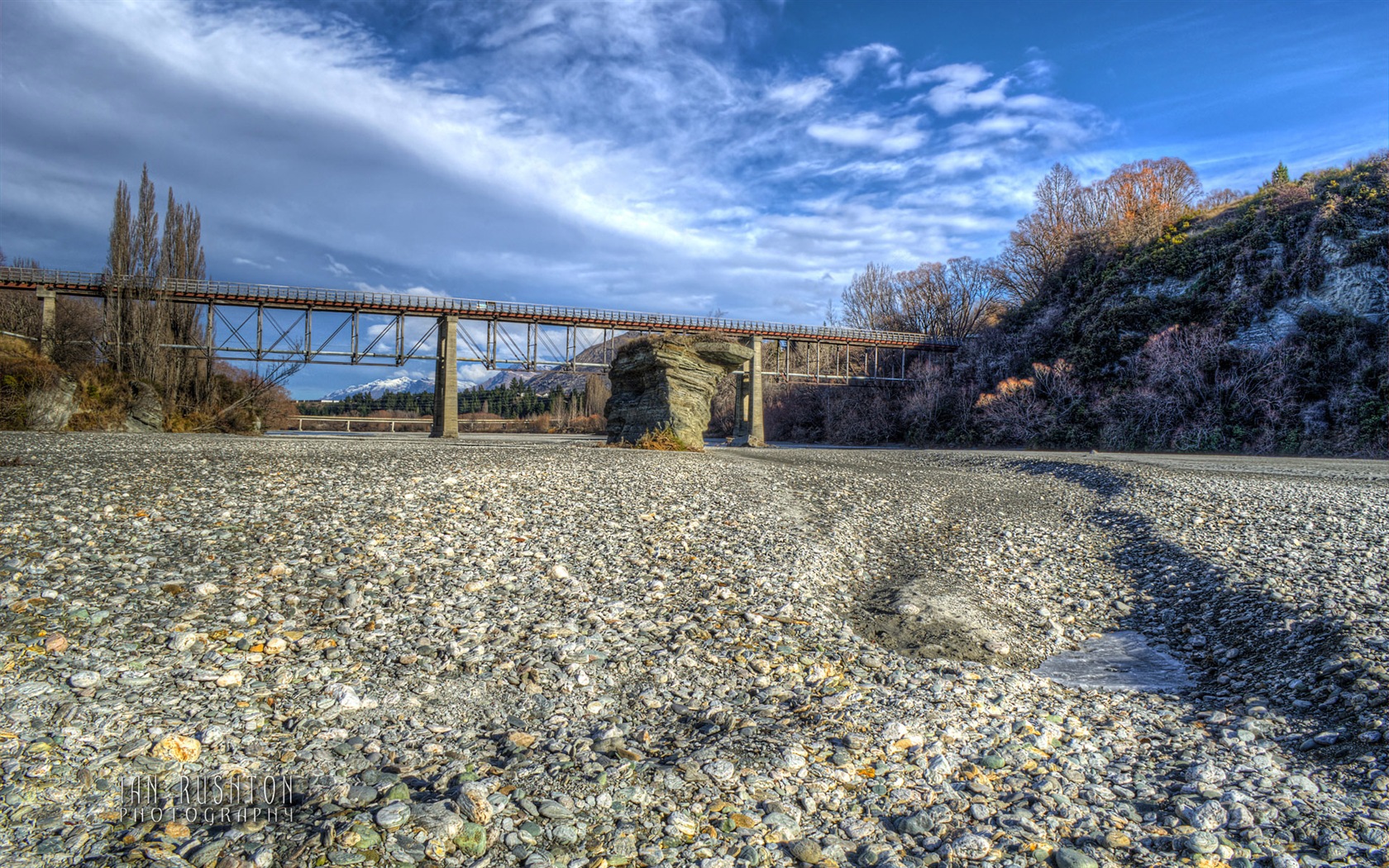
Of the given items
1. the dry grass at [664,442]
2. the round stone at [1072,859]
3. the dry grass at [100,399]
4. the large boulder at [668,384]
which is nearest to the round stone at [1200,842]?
the round stone at [1072,859]

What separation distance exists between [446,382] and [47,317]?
18.8 metres

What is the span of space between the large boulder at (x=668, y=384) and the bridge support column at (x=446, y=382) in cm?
1812

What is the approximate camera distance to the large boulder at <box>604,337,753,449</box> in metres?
22.9

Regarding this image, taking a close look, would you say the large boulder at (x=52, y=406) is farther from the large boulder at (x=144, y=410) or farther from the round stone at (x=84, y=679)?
the round stone at (x=84, y=679)

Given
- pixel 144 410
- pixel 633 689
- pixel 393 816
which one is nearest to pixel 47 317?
pixel 144 410

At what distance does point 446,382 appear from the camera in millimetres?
40250

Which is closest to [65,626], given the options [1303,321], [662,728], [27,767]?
[27,767]

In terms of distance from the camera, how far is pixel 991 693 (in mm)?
5441

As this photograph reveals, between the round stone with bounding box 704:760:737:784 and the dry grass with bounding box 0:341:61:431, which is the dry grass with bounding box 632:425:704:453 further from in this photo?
the dry grass with bounding box 0:341:61:431

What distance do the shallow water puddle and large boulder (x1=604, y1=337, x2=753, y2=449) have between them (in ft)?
52.2

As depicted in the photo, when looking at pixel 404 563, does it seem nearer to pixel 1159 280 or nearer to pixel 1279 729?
pixel 1279 729

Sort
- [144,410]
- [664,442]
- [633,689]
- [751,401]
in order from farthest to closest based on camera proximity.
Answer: [751,401] → [144,410] → [664,442] → [633,689]

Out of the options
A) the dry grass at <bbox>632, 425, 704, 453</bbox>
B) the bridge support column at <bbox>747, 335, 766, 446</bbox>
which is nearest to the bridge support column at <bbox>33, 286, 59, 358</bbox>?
the dry grass at <bbox>632, 425, 704, 453</bbox>

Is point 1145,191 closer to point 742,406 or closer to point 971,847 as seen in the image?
point 742,406
